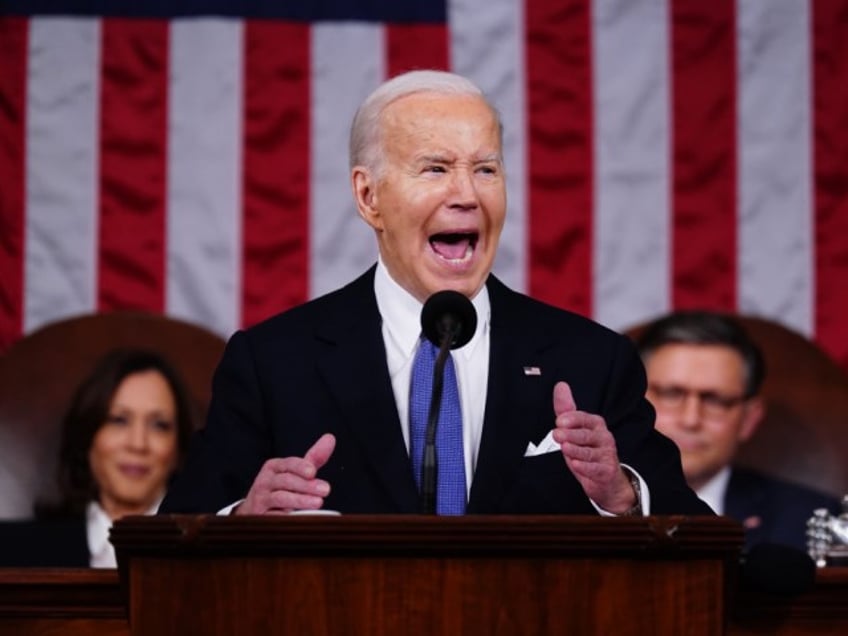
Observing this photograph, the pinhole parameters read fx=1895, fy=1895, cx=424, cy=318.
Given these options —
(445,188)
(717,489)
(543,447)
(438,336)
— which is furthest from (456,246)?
(717,489)

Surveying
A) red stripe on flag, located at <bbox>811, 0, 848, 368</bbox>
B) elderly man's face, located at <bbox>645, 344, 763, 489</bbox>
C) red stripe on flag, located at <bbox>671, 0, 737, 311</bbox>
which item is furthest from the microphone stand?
red stripe on flag, located at <bbox>811, 0, 848, 368</bbox>

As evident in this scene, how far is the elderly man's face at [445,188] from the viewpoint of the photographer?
10.7ft

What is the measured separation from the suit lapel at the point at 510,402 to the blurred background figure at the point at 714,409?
2053mm

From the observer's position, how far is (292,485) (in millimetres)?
2627

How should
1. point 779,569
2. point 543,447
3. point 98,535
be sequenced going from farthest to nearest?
1. point 98,535
2. point 543,447
3. point 779,569

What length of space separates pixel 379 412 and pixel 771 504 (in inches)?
97.5

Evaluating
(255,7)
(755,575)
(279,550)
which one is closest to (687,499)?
(755,575)

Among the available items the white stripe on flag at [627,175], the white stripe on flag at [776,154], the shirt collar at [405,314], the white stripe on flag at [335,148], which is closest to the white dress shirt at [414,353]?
the shirt collar at [405,314]

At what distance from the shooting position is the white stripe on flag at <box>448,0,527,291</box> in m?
5.50

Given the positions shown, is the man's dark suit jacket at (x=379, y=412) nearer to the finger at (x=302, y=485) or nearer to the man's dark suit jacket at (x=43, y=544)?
the finger at (x=302, y=485)

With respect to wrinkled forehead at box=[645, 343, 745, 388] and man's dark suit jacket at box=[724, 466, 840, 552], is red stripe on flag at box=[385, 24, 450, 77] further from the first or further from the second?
man's dark suit jacket at box=[724, 466, 840, 552]

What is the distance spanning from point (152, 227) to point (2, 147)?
0.49 m

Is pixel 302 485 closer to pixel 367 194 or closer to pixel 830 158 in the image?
pixel 367 194

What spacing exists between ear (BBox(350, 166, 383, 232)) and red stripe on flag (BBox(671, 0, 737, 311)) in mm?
2272
